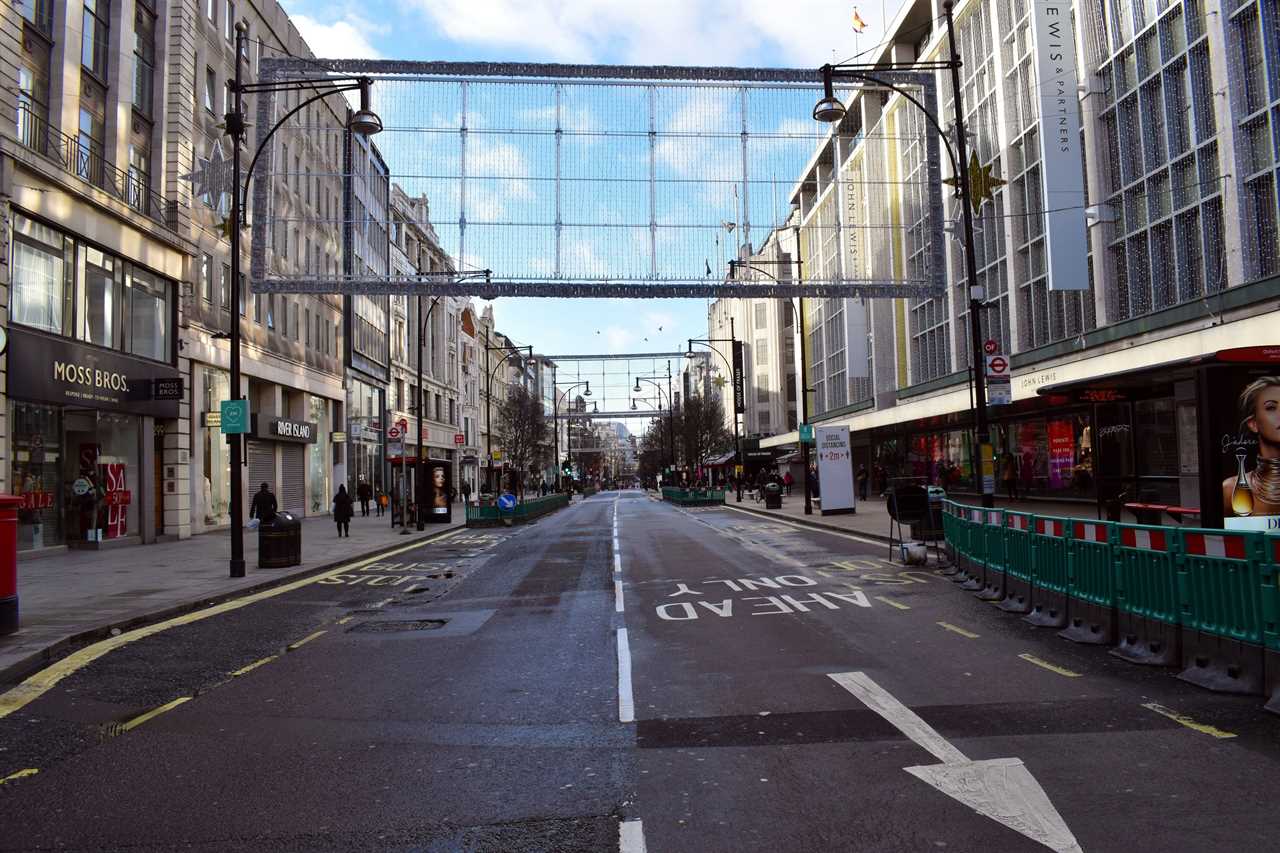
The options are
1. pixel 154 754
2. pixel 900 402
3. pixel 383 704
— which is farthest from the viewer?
pixel 900 402

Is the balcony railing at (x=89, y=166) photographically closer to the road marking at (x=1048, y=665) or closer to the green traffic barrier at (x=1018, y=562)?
the green traffic barrier at (x=1018, y=562)

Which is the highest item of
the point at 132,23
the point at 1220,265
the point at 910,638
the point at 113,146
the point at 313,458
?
the point at 132,23

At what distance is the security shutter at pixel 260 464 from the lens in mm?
32031

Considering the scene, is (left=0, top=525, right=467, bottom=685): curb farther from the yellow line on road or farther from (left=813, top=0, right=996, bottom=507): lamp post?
(left=813, top=0, right=996, bottom=507): lamp post

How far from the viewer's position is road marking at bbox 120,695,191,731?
6270 mm

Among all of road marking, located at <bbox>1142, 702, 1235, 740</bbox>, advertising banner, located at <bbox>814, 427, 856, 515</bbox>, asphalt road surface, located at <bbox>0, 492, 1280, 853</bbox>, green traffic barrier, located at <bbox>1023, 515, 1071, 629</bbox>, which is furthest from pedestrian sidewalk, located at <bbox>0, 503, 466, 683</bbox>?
advertising banner, located at <bbox>814, 427, 856, 515</bbox>

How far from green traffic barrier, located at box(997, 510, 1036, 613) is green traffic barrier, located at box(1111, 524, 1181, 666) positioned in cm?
201

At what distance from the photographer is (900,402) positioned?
4131 cm

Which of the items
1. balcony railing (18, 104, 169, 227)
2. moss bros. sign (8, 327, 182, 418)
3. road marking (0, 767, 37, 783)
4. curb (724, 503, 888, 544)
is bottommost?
curb (724, 503, 888, 544)

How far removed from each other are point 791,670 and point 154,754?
4.63 m

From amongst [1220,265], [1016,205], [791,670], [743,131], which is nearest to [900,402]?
[1016,205]

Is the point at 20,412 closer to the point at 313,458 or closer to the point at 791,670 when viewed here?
the point at 791,670

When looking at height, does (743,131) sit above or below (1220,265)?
above

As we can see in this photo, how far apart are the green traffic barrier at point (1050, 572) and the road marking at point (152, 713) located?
7.99 meters
